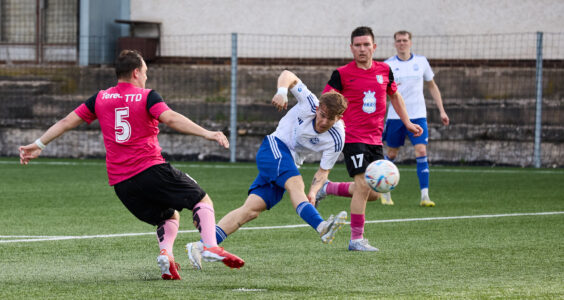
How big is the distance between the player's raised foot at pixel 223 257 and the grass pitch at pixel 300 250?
0.12 meters

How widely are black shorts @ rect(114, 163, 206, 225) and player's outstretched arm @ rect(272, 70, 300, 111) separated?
0.88 metres

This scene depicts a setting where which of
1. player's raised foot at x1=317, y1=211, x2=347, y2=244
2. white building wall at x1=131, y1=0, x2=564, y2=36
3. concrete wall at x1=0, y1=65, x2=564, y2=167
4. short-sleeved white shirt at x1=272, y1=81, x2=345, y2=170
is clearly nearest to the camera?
player's raised foot at x1=317, y1=211, x2=347, y2=244

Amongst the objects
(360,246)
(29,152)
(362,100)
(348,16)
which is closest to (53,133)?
(29,152)

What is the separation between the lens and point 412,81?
11852mm

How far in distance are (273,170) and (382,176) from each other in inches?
34.3

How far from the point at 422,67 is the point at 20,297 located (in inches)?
300

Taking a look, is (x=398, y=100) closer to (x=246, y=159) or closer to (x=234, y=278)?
(x=234, y=278)

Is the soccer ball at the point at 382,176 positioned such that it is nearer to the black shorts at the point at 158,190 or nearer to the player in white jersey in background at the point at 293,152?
the player in white jersey in background at the point at 293,152

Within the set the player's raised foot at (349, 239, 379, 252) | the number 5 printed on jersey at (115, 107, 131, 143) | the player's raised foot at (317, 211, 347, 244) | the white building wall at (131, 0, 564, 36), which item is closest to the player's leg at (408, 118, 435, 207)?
the player's raised foot at (349, 239, 379, 252)

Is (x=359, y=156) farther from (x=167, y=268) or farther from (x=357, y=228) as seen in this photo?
(x=167, y=268)

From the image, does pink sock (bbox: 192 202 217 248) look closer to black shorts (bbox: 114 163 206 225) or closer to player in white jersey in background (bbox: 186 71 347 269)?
black shorts (bbox: 114 163 206 225)

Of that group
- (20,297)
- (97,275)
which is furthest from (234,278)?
(20,297)

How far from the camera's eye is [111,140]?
6129mm

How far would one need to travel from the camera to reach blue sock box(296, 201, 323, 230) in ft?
21.6
